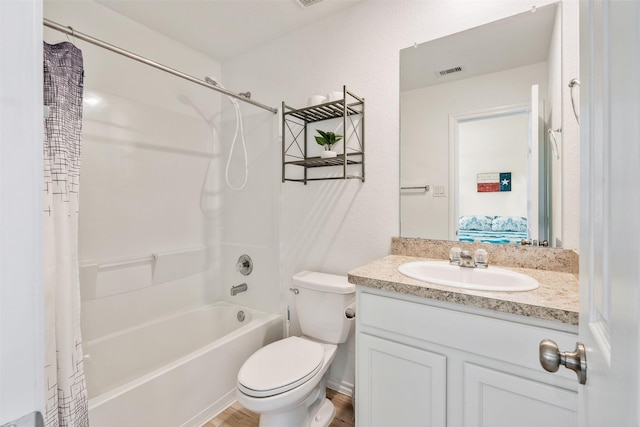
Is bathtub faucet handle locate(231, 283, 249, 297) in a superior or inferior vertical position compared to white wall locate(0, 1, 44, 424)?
inferior

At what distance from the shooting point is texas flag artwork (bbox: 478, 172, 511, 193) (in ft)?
4.42

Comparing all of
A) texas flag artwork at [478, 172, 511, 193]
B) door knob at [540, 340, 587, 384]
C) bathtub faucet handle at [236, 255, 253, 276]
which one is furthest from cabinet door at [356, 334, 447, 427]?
bathtub faucet handle at [236, 255, 253, 276]

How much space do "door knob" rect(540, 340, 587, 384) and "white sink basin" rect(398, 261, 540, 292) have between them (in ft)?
1.50

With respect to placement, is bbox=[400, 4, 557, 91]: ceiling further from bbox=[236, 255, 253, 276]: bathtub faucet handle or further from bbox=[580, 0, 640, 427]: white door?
bbox=[236, 255, 253, 276]: bathtub faucet handle

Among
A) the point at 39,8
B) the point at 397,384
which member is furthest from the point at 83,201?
the point at 397,384

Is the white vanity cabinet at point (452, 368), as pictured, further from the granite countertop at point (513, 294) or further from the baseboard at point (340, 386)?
the baseboard at point (340, 386)

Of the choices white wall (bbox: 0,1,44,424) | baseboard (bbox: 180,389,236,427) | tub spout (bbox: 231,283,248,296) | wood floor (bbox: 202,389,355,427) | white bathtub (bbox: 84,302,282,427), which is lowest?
wood floor (bbox: 202,389,355,427)

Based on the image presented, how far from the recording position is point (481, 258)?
51.8 inches

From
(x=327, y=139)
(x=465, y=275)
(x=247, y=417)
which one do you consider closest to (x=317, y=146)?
(x=327, y=139)

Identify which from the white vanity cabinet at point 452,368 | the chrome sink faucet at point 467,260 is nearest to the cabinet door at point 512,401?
the white vanity cabinet at point 452,368

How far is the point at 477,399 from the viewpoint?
3.14 feet

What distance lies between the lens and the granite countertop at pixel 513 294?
84cm

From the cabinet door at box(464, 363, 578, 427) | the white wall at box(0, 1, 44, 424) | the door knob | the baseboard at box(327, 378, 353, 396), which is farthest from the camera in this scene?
the baseboard at box(327, 378, 353, 396)

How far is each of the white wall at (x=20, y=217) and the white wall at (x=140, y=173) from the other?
69.6 inches
